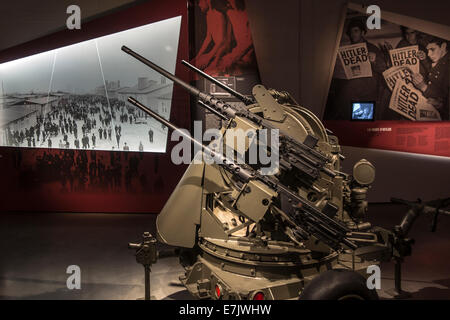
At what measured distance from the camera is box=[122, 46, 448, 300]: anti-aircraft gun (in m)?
3.67

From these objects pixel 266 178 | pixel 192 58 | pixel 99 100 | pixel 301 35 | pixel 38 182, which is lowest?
pixel 38 182

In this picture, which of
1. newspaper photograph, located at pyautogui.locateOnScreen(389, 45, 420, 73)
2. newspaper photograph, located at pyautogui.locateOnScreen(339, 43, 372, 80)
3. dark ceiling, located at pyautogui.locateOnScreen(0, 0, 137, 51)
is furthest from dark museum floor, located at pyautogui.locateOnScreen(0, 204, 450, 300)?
dark ceiling, located at pyautogui.locateOnScreen(0, 0, 137, 51)

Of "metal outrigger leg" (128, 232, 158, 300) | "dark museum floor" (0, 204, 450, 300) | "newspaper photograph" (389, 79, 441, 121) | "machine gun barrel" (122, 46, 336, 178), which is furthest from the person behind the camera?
"newspaper photograph" (389, 79, 441, 121)

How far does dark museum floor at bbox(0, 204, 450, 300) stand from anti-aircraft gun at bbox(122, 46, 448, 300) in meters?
0.97

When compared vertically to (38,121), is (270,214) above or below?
below

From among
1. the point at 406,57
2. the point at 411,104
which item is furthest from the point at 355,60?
the point at 411,104

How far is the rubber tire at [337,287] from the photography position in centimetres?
298

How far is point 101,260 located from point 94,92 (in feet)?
12.5

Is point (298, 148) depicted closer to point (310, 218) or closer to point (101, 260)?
point (310, 218)

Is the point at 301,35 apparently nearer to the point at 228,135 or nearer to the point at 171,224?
the point at 228,135

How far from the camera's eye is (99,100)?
8141 mm

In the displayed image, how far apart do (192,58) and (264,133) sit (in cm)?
438

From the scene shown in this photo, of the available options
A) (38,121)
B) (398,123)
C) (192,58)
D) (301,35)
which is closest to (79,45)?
(38,121)

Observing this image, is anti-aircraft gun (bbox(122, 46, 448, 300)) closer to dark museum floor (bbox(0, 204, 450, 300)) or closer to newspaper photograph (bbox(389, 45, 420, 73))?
dark museum floor (bbox(0, 204, 450, 300))
